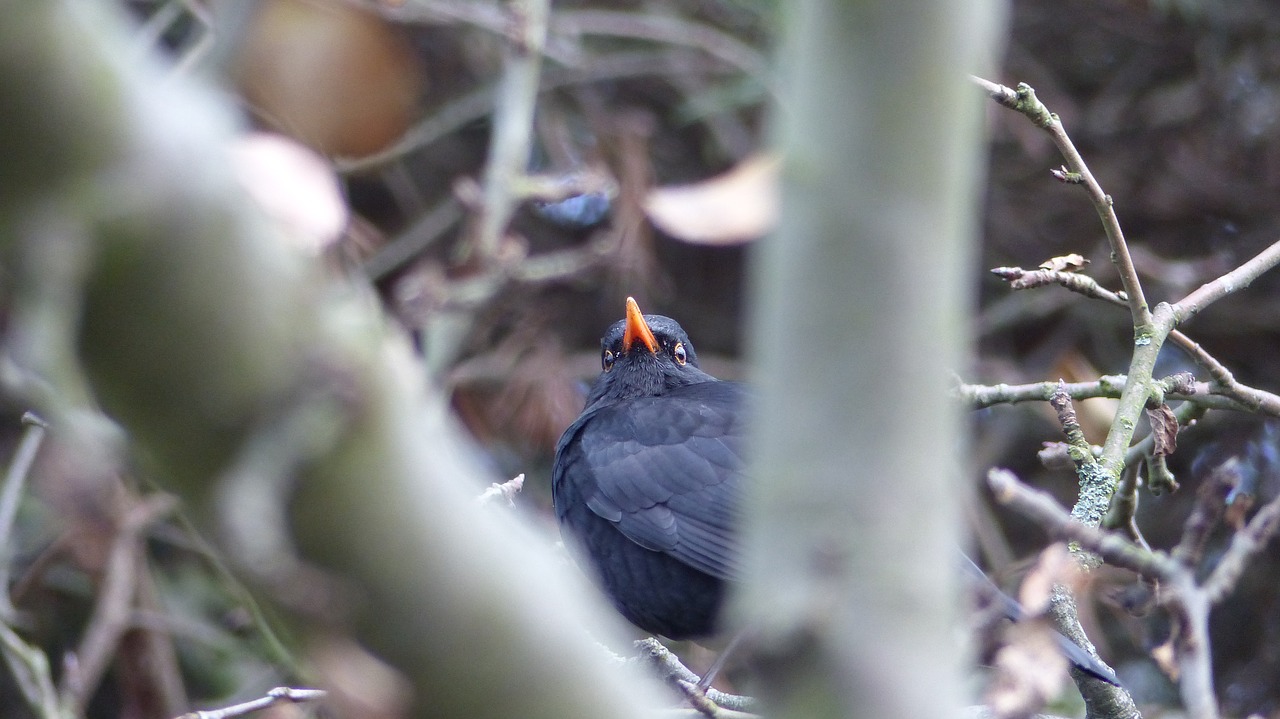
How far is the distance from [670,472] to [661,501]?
10 centimetres

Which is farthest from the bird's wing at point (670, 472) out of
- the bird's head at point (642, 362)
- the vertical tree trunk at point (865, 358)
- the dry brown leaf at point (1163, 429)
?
the vertical tree trunk at point (865, 358)

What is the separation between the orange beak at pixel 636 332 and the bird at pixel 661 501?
0.23 metres

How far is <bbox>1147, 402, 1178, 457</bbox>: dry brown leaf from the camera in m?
2.22

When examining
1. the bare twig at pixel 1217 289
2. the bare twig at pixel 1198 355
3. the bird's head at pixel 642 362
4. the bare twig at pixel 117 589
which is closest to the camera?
the bare twig at pixel 1198 355

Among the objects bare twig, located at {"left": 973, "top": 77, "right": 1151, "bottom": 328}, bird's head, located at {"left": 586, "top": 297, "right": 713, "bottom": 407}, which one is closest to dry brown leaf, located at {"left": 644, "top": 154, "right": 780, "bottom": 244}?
bare twig, located at {"left": 973, "top": 77, "right": 1151, "bottom": 328}

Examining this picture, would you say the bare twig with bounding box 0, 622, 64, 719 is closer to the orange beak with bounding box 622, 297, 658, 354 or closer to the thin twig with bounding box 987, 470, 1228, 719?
the orange beak with bounding box 622, 297, 658, 354

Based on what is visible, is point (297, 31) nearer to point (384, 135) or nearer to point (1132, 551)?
point (384, 135)

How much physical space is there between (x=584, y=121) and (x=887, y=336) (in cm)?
434

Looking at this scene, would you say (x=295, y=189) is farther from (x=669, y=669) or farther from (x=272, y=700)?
(x=669, y=669)

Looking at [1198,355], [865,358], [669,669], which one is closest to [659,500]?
[669,669]

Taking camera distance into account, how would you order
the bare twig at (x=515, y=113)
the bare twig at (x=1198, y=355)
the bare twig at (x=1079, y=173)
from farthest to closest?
the bare twig at (x=515, y=113) < the bare twig at (x=1198, y=355) < the bare twig at (x=1079, y=173)

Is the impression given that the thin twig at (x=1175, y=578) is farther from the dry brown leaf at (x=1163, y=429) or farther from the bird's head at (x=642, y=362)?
the bird's head at (x=642, y=362)

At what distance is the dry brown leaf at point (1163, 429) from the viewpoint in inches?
87.3

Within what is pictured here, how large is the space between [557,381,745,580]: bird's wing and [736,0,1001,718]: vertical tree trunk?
6.71ft
